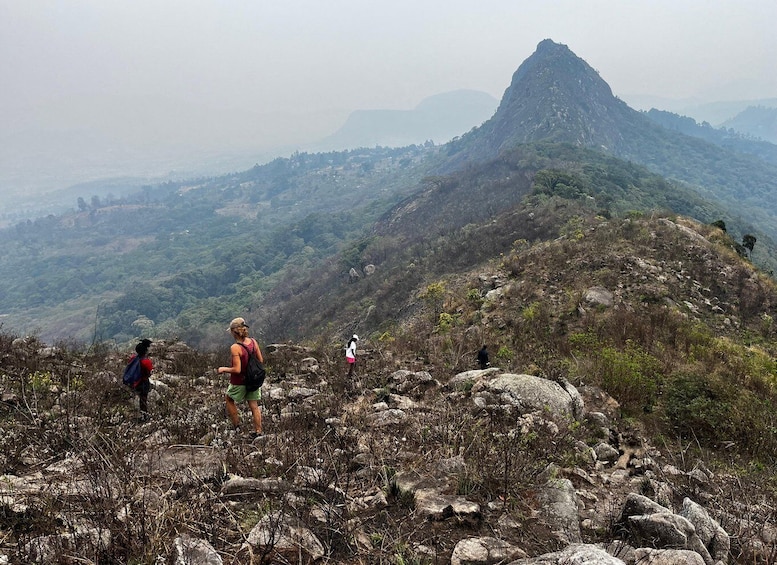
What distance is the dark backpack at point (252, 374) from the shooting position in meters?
4.93

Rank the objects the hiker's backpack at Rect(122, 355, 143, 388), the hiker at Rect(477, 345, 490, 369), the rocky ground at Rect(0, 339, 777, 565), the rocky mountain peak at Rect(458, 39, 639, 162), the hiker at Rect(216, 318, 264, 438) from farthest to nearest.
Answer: the rocky mountain peak at Rect(458, 39, 639, 162) → the hiker at Rect(477, 345, 490, 369) → the hiker's backpack at Rect(122, 355, 143, 388) → the hiker at Rect(216, 318, 264, 438) → the rocky ground at Rect(0, 339, 777, 565)

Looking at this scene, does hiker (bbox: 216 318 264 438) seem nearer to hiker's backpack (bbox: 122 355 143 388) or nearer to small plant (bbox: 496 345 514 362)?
hiker's backpack (bbox: 122 355 143 388)

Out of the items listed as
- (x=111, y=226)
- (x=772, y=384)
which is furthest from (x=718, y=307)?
(x=111, y=226)

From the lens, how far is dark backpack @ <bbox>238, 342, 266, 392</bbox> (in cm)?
493

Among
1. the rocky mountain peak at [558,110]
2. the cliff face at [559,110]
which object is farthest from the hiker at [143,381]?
the rocky mountain peak at [558,110]

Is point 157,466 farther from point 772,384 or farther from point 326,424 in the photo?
point 772,384

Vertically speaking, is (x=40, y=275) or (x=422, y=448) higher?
(x=422, y=448)

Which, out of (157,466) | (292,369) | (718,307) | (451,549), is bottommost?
(718,307)

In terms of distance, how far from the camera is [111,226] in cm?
19775

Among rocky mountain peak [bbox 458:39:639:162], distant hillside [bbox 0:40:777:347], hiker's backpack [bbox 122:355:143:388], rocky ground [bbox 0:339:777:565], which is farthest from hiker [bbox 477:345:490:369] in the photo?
rocky mountain peak [bbox 458:39:639:162]

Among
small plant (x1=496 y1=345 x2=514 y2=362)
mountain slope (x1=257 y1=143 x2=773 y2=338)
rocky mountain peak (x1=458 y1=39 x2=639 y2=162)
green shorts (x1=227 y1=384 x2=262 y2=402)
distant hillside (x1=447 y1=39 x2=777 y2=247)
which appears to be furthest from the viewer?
distant hillside (x1=447 y1=39 x2=777 y2=247)

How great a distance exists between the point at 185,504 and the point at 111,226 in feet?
784

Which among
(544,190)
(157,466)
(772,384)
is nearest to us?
(157,466)

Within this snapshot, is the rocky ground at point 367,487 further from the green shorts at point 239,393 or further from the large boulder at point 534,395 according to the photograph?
the green shorts at point 239,393
